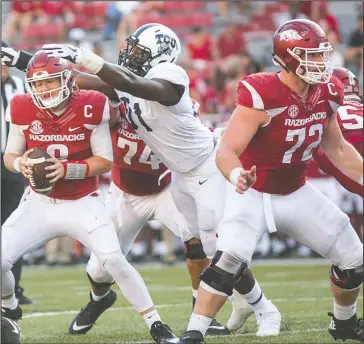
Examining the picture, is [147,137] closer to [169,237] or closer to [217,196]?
[217,196]

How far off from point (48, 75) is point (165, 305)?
2622 mm

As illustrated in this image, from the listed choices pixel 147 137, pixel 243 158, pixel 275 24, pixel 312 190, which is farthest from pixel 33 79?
pixel 275 24

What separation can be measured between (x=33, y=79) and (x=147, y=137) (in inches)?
28.4

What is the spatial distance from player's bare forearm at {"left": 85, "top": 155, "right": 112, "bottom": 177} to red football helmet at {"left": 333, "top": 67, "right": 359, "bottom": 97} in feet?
5.26

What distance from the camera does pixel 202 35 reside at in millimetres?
13008

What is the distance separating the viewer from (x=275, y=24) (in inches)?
544

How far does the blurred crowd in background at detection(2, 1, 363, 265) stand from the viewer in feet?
35.3

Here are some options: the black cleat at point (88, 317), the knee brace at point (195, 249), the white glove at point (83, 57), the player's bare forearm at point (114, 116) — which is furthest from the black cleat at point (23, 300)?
the white glove at point (83, 57)

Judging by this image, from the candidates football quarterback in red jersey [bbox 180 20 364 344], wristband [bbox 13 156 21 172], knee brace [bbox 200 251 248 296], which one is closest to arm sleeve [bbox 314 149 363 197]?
football quarterback in red jersey [bbox 180 20 364 344]

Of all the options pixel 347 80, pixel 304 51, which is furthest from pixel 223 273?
pixel 347 80

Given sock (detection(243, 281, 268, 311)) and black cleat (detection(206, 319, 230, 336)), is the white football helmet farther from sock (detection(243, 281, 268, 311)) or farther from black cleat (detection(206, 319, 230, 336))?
black cleat (detection(206, 319, 230, 336))

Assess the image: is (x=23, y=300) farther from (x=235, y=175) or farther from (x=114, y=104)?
(x=235, y=175)

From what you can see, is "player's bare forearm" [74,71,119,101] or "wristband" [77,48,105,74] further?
"player's bare forearm" [74,71,119,101]

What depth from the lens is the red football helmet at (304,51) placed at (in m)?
4.74
